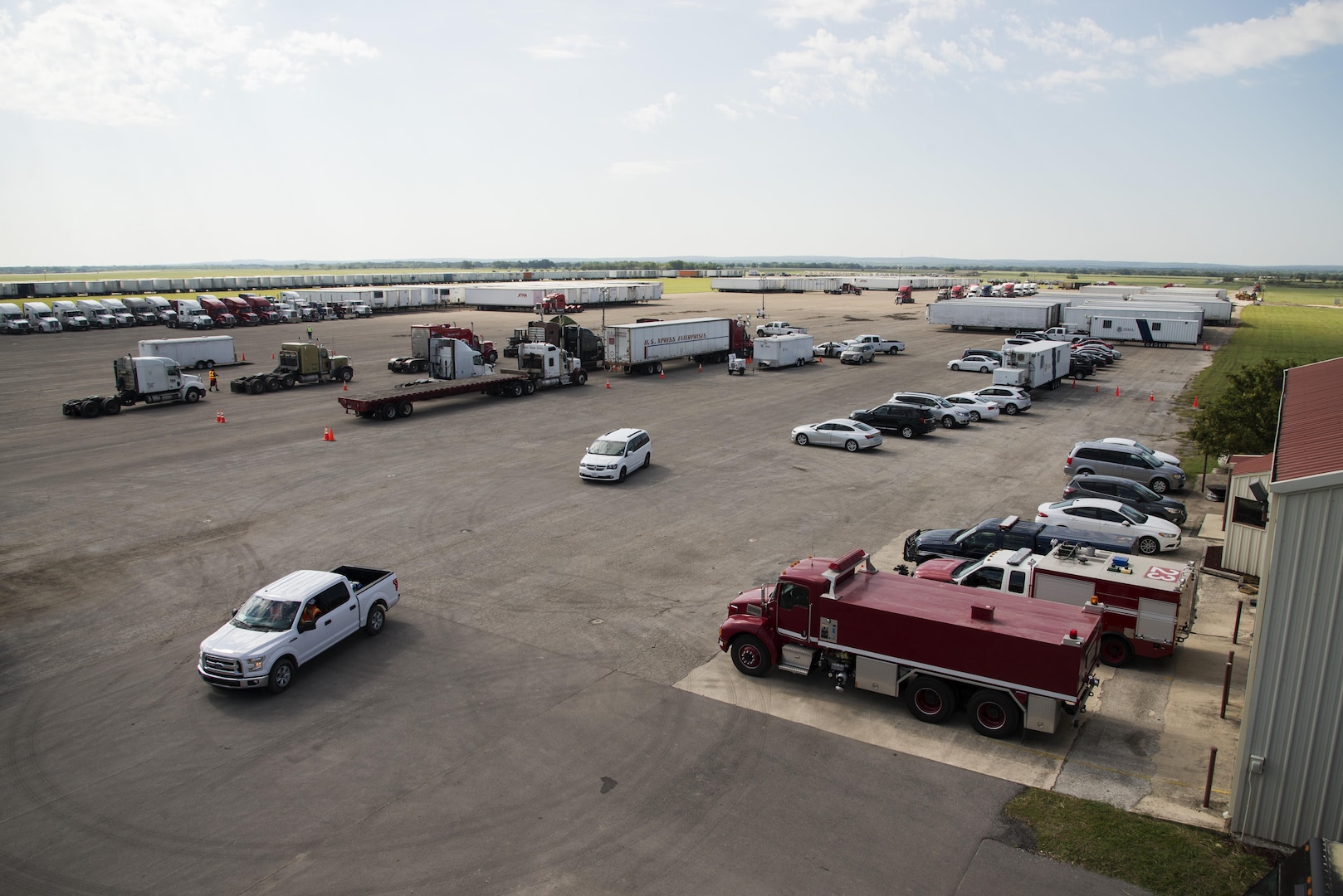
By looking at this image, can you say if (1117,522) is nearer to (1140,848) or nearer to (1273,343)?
(1140,848)

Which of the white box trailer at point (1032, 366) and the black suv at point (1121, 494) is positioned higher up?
the white box trailer at point (1032, 366)

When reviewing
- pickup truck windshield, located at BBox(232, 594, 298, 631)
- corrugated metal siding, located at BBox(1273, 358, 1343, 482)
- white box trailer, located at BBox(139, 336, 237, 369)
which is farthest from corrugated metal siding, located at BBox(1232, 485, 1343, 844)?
white box trailer, located at BBox(139, 336, 237, 369)

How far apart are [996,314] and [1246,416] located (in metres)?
57.4

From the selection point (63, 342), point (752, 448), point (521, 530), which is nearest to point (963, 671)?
point (521, 530)

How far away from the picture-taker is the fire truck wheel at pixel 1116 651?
16172 millimetres

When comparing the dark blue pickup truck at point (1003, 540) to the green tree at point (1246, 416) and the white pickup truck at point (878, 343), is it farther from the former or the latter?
the white pickup truck at point (878, 343)

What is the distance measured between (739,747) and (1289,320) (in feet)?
397

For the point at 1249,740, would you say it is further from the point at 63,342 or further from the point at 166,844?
the point at 63,342

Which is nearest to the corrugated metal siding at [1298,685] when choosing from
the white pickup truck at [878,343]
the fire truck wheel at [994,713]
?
the fire truck wheel at [994,713]

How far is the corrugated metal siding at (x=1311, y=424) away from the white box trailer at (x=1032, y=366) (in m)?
26.0

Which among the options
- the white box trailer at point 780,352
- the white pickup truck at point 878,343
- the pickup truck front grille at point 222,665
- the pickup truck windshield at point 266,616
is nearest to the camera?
the pickup truck front grille at point 222,665

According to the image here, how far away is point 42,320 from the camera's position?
268 feet

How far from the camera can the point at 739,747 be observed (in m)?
13.3

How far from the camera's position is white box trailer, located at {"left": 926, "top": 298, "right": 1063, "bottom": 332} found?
78.4 metres
